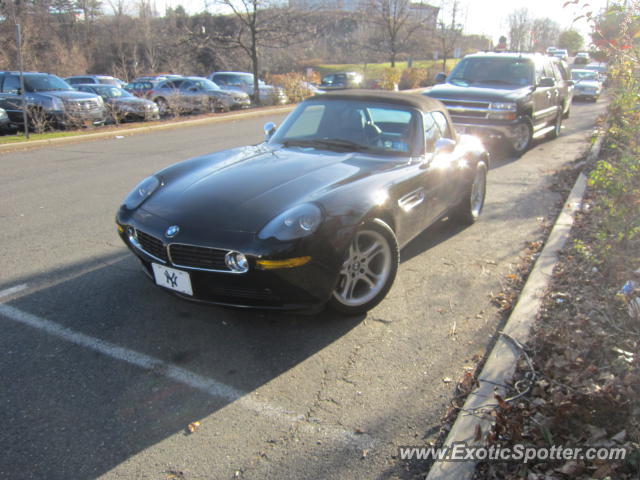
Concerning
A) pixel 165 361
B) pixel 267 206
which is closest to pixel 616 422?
pixel 267 206

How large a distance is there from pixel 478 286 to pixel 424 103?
185 centimetres

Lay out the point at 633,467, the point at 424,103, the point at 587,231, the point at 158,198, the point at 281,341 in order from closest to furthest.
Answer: the point at 633,467 → the point at 281,341 → the point at 158,198 → the point at 424,103 → the point at 587,231

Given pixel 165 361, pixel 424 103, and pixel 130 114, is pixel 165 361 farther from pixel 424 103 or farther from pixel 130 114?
pixel 130 114

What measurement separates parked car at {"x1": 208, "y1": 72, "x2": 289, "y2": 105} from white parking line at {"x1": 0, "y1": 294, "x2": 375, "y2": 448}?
20.8m

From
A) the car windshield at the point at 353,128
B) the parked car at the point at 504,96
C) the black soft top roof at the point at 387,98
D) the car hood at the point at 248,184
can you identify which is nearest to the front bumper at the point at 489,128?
the parked car at the point at 504,96

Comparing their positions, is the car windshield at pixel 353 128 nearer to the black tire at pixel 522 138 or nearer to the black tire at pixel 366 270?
the black tire at pixel 366 270

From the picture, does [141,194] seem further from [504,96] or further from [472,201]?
[504,96]

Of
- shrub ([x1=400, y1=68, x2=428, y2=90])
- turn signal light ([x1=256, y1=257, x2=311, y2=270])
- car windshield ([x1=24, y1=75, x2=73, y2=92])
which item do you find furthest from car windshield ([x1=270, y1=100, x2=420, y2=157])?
shrub ([x1=400, y1=68, x2=428, y2=90])

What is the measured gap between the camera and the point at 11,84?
14.5 m

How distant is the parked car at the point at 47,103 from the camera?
45.2ft

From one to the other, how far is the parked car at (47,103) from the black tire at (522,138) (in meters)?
11.1

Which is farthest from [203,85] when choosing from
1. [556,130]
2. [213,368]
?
[213,368]

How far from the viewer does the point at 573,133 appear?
13773mm

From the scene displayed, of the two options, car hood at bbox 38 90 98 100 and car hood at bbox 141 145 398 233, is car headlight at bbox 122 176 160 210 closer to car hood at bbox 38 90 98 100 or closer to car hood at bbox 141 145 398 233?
car hood at bbox 141 145 398 233
